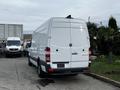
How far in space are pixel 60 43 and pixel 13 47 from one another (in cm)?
1953

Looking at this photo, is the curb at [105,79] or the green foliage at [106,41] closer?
the curb at [105,79]

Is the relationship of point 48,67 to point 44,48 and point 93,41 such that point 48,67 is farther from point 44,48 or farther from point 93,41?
point 93,41

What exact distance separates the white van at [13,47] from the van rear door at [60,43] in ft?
63.6

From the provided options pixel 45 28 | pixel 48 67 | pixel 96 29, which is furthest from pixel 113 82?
pixel 96 29

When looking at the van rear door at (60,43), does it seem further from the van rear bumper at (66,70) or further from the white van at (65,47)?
the van rear bumper at (66,70)

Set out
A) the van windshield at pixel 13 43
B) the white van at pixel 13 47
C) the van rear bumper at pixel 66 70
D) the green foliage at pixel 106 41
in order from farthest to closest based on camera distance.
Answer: the van windshield at pixel 13 43
the white van at pixel 13 47
the green foliage at pixel 106 41
the van rear bumper at pixel 66 70

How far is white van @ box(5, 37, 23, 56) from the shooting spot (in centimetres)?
3033

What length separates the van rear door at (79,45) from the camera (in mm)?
11750

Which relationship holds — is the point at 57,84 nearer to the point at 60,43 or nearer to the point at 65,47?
the point at 65,47

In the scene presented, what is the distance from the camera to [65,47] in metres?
11.7

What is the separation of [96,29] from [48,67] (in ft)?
57.1

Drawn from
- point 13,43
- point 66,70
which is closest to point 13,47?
point 13,43

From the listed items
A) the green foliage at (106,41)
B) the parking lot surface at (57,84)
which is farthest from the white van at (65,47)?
the green foliage at (106,41)

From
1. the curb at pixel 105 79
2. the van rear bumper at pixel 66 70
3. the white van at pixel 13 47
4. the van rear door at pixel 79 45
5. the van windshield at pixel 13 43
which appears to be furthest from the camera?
the van windshield at pixel 13 43
